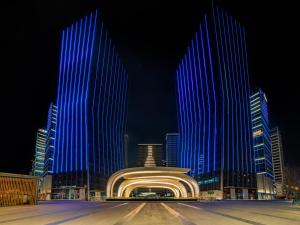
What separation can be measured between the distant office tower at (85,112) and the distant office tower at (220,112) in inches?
1568

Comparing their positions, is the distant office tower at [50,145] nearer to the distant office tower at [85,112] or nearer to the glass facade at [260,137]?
the distant office tower at [85,112]

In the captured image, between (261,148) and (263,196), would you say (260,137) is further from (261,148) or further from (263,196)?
(263,196)

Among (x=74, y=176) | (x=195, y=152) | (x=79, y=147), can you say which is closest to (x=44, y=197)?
(x=74, y=176)

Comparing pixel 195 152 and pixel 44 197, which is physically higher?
pixel 195 152

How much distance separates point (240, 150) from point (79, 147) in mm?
60908

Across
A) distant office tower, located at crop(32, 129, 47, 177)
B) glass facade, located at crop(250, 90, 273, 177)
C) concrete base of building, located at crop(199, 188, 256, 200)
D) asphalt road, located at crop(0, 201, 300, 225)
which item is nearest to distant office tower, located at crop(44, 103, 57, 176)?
distant office tower, located at crop(32, 129, 47, 177)

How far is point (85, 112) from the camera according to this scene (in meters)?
116

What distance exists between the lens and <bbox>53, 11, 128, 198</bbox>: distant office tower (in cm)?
11331

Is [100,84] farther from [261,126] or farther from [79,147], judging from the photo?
[261,126]

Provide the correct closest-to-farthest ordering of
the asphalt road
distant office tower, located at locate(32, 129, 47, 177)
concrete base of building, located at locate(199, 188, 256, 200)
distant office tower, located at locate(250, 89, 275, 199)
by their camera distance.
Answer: the asphalt road, concrete base of building, located at locate(199, 188, 256, 200), distant office tower, located at locate(250, 89, 275, 199), distant office tower, located at locate(32, 129, 47, 177)

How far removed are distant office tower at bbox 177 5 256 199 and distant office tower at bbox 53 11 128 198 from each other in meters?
39.8

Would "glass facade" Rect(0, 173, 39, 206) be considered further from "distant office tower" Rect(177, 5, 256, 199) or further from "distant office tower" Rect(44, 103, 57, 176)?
"distant office tower" Rect(44, 103, 57, 176)

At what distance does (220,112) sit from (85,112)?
5173cm

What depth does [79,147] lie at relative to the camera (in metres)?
114
